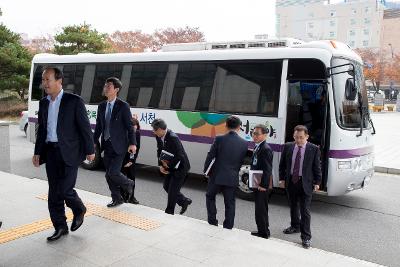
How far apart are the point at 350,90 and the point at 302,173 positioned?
7.37ft

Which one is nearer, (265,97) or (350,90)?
(350,90)

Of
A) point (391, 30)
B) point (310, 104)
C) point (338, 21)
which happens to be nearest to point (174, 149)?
point (310, 104)

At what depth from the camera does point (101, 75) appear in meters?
9.55

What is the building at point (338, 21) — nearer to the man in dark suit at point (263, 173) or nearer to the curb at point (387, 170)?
the curb at point (387, 170)

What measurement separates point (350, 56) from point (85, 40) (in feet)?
71.0

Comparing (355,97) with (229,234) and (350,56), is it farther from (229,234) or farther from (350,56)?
(229,234)

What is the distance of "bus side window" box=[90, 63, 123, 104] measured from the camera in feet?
30.6

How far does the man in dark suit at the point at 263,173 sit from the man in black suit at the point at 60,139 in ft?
6.60

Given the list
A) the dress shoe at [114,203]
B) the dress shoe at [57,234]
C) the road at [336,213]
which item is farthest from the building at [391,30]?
the dress shoe at [57,234]

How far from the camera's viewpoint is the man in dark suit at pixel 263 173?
5.02m

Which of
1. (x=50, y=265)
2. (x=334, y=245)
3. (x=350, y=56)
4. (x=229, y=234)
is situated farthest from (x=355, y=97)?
(x=50, y=265)

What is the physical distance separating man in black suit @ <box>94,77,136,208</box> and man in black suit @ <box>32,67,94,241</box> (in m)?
1.05

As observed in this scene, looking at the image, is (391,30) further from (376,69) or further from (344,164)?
(344,164)

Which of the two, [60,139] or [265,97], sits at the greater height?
[265,97]
